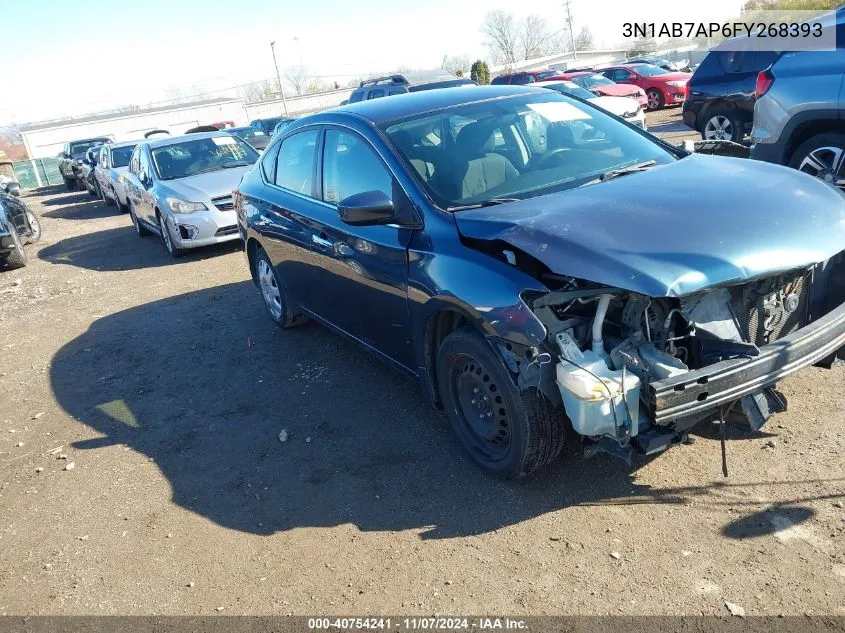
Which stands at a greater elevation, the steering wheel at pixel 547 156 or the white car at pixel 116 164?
the steering wheel at pixel 547 156

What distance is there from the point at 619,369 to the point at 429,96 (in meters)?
2.60

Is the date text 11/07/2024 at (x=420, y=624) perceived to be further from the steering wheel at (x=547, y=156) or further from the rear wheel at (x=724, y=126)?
the rear wheel at (x=724, y=126)

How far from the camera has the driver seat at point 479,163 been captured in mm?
3797

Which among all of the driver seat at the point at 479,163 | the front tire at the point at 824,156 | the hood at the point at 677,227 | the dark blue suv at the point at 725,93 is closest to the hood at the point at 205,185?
the driver seat at the point at 479,163

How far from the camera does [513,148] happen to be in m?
4.09

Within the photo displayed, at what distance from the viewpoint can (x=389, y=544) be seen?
10.6ft

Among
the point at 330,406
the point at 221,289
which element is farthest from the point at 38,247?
the point at 330,406

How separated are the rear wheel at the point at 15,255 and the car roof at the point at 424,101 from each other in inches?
349

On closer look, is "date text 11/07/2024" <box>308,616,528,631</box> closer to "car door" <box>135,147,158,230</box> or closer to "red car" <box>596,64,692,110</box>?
"car door" <box>135,147,158,230</box>

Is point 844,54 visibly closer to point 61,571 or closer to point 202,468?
point 202,468

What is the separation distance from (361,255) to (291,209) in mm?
1250

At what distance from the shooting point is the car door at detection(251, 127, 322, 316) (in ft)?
16.3

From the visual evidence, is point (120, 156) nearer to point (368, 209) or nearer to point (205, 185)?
point (205, 185)

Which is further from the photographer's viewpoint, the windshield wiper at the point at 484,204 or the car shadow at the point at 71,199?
the car shadow at the point at 71,199
